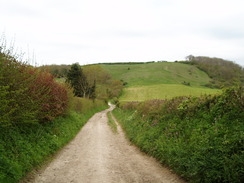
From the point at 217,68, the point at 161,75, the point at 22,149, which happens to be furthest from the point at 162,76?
the point at 22,149

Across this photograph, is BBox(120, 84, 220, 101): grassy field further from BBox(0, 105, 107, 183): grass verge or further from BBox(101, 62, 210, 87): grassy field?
BBox(0, 105, 107, 183): grass verge

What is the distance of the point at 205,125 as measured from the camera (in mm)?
7754

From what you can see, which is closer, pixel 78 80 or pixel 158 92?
pixel 78 80

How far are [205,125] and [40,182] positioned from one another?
620cm

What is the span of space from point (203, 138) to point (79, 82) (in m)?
41.2

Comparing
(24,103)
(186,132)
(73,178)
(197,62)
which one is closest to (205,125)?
(186,132)

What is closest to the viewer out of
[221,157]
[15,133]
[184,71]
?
[221,157]

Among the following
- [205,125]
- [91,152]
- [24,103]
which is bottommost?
[91,152]

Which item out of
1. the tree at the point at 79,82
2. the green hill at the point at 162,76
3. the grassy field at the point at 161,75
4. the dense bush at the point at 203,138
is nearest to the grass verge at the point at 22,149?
the dense bush at the point at 203,138

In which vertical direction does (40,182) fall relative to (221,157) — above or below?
below

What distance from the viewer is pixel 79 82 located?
4616 cm

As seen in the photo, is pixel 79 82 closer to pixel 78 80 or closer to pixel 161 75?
pixel 78 80

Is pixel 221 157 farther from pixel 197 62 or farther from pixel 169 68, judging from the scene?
pixel 197 62

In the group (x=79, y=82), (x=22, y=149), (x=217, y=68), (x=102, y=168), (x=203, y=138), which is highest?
(x=217, y=68)
